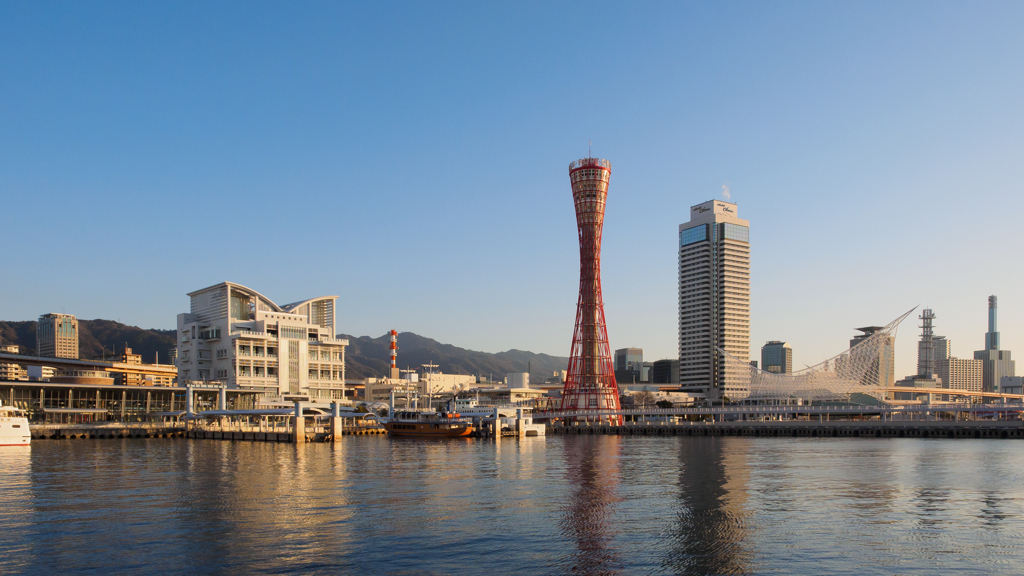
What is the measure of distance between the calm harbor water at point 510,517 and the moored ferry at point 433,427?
30.2m

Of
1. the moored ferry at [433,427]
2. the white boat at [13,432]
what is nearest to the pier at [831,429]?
the moored ferry at [433,427]

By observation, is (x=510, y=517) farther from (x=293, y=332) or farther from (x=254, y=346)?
(x=293, y=332)

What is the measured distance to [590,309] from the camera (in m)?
99.9

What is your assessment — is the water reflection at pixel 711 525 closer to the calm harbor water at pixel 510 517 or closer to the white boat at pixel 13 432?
the calm harbor water at pixel 510 517

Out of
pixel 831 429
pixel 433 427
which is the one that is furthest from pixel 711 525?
pixel 831 429

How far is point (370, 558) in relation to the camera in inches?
798

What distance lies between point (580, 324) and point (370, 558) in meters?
82.4

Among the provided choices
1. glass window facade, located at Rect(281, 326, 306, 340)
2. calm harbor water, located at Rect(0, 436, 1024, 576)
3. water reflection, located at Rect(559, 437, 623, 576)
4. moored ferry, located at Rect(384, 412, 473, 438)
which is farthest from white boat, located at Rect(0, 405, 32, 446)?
glass window facade, located at Rect(281, 326, 306, 340)

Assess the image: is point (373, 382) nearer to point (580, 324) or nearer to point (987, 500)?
point (580, 324)

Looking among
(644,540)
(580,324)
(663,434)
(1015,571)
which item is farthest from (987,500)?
(580,324)

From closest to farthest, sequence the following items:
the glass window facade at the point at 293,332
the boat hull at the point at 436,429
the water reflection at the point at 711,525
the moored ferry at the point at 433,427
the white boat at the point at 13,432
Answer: the water reflection at the point at 711,525 → the white boat at the point at 13,432 → the boat hull at the point at 436,429 → the moored ferry at the point at 433,427 → the glass window facade at the point at 293,332

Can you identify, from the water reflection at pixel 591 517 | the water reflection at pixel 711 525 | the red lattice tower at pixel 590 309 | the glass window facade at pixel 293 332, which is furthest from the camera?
the glass window facade at pixel 293 332

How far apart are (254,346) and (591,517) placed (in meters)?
88.3

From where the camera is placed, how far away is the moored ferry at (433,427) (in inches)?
3041
